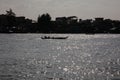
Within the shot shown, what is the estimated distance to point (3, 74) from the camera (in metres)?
53.7

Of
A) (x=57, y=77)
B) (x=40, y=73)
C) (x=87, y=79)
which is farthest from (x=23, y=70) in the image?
(x=87, y=79)

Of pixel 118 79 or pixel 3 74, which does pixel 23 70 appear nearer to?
pixel 3 74

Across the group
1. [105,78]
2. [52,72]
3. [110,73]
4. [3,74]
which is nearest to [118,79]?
[105,78]

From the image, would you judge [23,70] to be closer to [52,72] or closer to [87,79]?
[52,72]

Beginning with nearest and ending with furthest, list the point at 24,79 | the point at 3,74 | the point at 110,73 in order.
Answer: the point at 24,79
the point at 3,74
the point at 110,73

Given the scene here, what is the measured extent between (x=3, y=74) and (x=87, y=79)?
12.0 metres

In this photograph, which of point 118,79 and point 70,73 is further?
point 70,73

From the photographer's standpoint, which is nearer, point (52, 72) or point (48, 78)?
point (48, 78)

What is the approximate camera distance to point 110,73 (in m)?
57.9

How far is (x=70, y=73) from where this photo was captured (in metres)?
58.1

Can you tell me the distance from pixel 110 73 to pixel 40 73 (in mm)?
10655

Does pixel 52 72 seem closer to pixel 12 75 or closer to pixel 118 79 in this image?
pixel 12 75

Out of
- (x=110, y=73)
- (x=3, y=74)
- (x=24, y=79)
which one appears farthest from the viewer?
(x=110, y=73)

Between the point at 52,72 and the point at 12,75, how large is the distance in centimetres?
770
